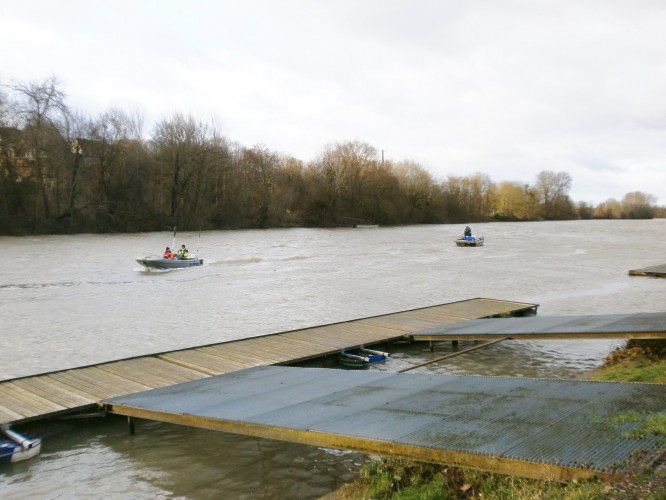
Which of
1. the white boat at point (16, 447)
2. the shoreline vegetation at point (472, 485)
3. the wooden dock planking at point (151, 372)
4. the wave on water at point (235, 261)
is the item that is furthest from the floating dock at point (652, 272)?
the white boat at point (16, 447)

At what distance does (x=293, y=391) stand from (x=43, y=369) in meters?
6.58

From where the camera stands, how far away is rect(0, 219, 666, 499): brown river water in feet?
19.6

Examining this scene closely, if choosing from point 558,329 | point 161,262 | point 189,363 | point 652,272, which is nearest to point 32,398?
point 189,363

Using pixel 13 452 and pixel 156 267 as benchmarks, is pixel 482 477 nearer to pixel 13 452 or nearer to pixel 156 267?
pixel 13 452

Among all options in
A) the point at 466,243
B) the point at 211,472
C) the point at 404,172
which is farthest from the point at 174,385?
the point at 404,172

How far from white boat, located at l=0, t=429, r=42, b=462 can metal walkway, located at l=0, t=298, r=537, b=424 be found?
0.26m

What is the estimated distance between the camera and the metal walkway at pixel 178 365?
7293 mm

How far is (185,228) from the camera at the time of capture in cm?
6706

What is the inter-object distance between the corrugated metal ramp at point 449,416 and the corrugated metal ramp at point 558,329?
4183 mm

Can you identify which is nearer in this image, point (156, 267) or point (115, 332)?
point (115, 332)

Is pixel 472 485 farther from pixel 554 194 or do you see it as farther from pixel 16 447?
pixel 554 194

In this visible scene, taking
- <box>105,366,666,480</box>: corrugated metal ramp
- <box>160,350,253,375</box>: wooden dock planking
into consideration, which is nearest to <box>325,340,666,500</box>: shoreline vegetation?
<box>105,366,666,480</box>: corrugated metal ramp

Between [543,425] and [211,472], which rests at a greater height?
[543,425]

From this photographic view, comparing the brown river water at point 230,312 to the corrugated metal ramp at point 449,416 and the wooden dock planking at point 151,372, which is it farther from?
the wooden dock planking at point 151,372
